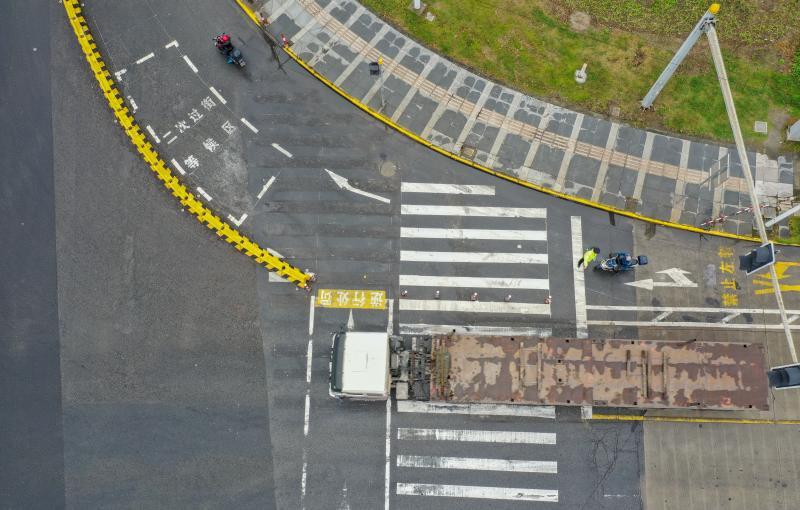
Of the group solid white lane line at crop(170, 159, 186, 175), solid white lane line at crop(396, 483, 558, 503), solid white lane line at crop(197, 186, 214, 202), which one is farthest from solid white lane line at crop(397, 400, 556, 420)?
solid white lane line at crop(170, 159, 186, 175)

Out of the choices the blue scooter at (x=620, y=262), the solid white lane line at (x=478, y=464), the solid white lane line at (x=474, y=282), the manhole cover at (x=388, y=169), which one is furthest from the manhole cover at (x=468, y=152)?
the solid white lane line at (x=478, y=464)

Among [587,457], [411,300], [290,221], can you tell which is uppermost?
[290,221]

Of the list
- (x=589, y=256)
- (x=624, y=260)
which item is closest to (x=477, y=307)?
(x=589, y=256)

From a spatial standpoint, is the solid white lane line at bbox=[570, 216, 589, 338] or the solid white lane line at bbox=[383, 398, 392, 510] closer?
the solid white lane line at bbox=[383, 398, 392, 510]

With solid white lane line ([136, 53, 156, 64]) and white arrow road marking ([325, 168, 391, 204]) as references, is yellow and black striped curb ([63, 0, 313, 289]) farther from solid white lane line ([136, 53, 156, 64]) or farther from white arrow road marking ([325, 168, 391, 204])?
white arrow road marking ([325, 168, 391, 204])

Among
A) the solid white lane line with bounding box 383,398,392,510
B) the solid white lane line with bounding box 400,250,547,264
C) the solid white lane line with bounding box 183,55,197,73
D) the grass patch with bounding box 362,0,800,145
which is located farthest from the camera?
the solid white lane line with bounding box 183,55,197,73

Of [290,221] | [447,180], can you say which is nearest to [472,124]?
[447,180]

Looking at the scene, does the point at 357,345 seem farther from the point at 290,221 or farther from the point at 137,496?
the point at 137,496
